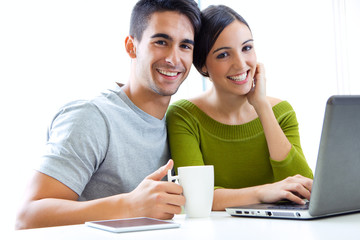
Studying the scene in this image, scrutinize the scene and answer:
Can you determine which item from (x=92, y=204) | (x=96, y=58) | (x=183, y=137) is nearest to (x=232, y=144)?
(x=183, y=137)


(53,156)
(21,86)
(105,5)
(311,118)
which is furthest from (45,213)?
(311,118)

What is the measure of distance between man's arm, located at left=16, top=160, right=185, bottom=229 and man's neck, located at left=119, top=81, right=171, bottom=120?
473mm

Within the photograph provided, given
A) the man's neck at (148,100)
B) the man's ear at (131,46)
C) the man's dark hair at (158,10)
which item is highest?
the man's dark hair at (158,10)

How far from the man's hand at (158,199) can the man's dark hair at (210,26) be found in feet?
2.74

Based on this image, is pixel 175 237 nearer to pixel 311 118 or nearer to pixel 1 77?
pixel 1 77

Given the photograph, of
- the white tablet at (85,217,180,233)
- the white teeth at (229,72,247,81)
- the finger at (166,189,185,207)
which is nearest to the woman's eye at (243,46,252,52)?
Result: the white teeth at (229,72,247,81)

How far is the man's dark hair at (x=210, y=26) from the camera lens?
1.73 meters

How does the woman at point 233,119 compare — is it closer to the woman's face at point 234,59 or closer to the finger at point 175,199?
the woman's face at point 234,59

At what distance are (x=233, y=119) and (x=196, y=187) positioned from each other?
838mm

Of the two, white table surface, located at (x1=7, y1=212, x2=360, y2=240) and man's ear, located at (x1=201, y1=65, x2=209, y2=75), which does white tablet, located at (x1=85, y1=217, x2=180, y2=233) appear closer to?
white table surface, located at (x1=7, y1=212, x2=360, y2=240)

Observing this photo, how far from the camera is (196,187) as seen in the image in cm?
105

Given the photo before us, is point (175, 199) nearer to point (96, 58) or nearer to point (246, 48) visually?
point (246, 48)

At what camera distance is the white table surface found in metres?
0.73

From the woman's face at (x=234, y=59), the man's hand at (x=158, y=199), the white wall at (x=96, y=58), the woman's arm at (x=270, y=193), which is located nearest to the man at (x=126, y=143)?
the man's hand at (x=158, y=199)
